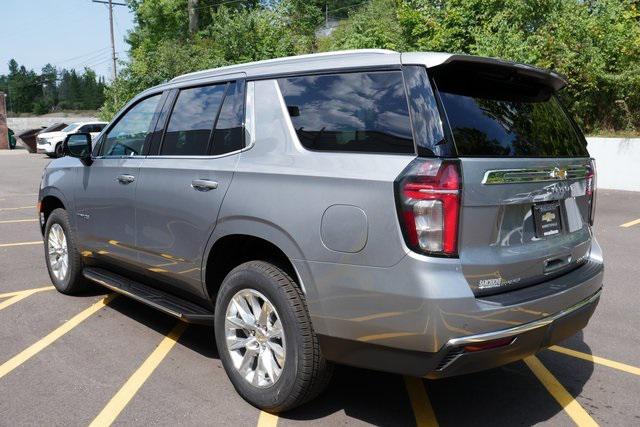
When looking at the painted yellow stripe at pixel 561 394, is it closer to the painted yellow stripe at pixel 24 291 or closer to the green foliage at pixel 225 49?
the painted yellow stripe at pixel 24 291

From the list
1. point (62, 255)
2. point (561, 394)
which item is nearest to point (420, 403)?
point (561, 394)

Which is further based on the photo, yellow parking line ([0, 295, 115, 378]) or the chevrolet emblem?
yellow parking line ([0, 295, 115, 378])

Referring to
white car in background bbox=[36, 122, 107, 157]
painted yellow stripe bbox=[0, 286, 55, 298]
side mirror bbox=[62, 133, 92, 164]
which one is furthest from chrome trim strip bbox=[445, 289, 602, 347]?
white car in background bbox=[36, 122, 107, 157]

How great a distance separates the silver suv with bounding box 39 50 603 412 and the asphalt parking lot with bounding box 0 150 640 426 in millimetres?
409

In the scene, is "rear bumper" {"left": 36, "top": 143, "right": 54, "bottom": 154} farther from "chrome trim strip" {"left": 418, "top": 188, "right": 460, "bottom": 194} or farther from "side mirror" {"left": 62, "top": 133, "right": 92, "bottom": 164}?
"chrome trim strip" {"left": 418, "top": 188, "right": 460, "bottom": 194}

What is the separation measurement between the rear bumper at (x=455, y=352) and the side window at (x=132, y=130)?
239cm

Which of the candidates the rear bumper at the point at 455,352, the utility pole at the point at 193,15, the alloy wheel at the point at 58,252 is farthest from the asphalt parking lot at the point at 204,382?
the utility pole at the point at 193,15

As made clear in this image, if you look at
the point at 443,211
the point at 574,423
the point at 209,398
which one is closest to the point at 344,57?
the point at 443,211

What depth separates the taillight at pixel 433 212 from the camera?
2576 millimetres

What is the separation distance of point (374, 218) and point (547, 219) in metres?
1.02

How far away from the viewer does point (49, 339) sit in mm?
4398

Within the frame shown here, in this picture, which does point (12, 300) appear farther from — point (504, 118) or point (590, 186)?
point (590, 186)

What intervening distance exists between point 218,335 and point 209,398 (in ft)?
1.23

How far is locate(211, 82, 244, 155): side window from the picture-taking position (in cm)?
353
